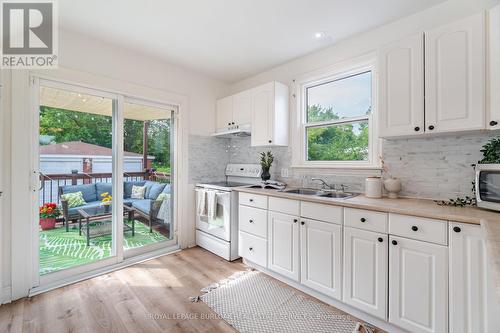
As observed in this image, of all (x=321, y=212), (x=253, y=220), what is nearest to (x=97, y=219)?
(x=253, y=220)

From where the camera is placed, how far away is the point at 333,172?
2.65m

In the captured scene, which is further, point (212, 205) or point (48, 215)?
point (212, 205)

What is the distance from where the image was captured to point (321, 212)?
6.72 ft

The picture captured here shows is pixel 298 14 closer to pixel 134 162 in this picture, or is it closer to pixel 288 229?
pixel 288 229

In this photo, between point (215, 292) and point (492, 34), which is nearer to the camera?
point (492, 34)

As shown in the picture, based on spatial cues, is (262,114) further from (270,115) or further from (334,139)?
(334,139)

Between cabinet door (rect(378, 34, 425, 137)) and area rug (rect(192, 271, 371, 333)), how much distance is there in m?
1.59

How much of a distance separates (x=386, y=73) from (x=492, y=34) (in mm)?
628

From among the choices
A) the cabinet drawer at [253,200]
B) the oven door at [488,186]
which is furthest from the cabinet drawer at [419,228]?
the cabinet drawer at [253,200]

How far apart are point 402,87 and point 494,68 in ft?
1.69

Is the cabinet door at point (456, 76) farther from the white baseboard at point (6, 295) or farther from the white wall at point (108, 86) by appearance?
the white baseboard at point (6, 295)

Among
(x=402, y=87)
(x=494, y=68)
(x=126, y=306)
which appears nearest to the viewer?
(x=494, y=68)

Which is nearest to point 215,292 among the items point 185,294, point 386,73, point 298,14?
point 185,294

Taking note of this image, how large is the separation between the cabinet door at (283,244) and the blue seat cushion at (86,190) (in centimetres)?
201
